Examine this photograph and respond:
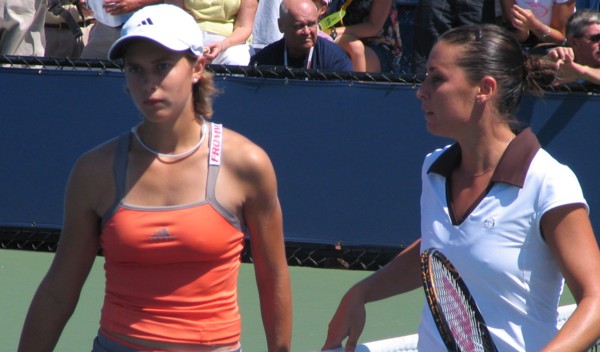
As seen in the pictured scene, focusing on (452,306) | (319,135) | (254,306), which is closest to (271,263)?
(452,306)

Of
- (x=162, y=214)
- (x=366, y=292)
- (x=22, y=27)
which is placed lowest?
(x=22, y=27)

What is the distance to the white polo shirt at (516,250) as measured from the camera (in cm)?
258

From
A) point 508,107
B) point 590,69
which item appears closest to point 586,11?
point 590,69

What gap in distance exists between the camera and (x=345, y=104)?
23.8 ft

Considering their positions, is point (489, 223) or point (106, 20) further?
point (106, 20)

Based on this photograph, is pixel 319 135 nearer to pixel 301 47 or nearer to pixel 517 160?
pixel 301 47

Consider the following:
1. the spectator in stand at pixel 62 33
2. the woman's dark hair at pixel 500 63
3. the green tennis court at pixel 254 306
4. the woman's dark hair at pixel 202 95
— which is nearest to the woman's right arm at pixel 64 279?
the woman's dark hair at pixel 202 95

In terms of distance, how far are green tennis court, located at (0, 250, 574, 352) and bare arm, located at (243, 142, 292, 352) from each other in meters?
2.62

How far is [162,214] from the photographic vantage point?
2744 millimetres

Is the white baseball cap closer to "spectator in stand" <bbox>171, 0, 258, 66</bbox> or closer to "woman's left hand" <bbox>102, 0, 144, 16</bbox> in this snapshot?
"spectator in stand" <bbox>171, 0, 258, 66</bbox>

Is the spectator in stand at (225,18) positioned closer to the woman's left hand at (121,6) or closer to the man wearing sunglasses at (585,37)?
the woman's left hand at (121,6)

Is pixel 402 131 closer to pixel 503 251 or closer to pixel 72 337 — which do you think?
pixel 72 337

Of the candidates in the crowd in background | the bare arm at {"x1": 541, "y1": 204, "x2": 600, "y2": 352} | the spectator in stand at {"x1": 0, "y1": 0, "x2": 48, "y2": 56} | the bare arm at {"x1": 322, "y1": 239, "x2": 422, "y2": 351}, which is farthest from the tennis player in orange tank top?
the spectator in stand at {"x1": 0, "y1": 0, "x2": 48, "y2": 56}

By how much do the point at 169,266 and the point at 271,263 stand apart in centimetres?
33
